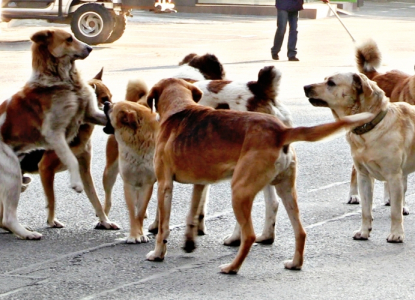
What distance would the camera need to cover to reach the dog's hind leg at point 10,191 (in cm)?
707

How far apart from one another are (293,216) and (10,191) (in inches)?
85.7

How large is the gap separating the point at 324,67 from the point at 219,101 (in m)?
12.3

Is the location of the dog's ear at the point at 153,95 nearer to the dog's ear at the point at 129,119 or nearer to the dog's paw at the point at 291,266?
the dog's ear at the point at 129,119

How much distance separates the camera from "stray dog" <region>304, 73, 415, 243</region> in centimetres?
708

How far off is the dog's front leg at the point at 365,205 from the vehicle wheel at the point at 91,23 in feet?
52.0

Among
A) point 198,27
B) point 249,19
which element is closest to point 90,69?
point 198,27

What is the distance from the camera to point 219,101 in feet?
23.9

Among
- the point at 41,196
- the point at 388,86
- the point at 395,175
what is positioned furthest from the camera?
the point at 388,86

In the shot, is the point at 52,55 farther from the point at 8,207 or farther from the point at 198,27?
the point at 198,27

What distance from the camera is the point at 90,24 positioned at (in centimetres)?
2267

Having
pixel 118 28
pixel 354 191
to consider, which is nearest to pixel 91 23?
pixel 118 28

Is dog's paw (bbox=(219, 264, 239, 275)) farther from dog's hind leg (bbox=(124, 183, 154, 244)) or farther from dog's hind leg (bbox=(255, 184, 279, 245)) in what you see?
dog's hind leg (bbox=(124, 183, 154, 244))

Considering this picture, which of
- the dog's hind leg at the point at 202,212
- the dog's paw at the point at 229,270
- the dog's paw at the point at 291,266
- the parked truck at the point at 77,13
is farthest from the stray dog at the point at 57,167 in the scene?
the parked truck at the point at 77,13

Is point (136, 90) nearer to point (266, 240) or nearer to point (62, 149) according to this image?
point (62, 149)
